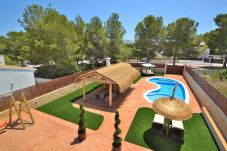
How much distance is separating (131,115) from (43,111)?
7808mm

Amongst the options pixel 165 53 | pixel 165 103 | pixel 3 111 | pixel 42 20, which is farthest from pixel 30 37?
pixel 165 53

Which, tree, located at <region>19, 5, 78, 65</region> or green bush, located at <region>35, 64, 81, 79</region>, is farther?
green bush, located at <region>35, 64, 81, 79</region>

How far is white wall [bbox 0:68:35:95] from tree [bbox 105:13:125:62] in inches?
650

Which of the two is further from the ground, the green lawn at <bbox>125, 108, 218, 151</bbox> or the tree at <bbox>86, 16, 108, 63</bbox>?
the tree at <bbox>86, 16, 108, 63</bbox>

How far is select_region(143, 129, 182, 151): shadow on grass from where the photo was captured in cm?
777

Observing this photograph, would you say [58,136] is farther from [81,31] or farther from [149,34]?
[149,34]

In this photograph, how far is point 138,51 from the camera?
34.0m

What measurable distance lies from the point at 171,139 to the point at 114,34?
931 inches

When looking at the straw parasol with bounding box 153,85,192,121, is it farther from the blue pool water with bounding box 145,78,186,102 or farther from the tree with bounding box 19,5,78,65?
the tree with bounding box 19,5,78,65

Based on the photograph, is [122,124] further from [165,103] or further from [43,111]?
[43,111]

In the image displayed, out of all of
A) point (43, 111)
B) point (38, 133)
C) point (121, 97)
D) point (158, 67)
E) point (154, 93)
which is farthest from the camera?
point (158, 67)

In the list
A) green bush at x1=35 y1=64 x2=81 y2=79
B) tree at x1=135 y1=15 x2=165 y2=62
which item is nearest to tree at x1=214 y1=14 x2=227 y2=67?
tree at x1=135 y1=15 x2=165 y2=62

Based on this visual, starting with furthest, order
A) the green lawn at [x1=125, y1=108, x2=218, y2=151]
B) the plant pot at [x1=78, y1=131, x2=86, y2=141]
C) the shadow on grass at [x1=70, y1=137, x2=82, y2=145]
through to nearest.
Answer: the plant pot at [x1=78, y1=131, x2=86, y2=141]
the shadow on grass at [x1=70, y1=137, x2=82, y2=145]
the green lawn at [x1=125, y1=108, x2=218, y2=151]

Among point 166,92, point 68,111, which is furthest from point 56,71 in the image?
point 166,92
